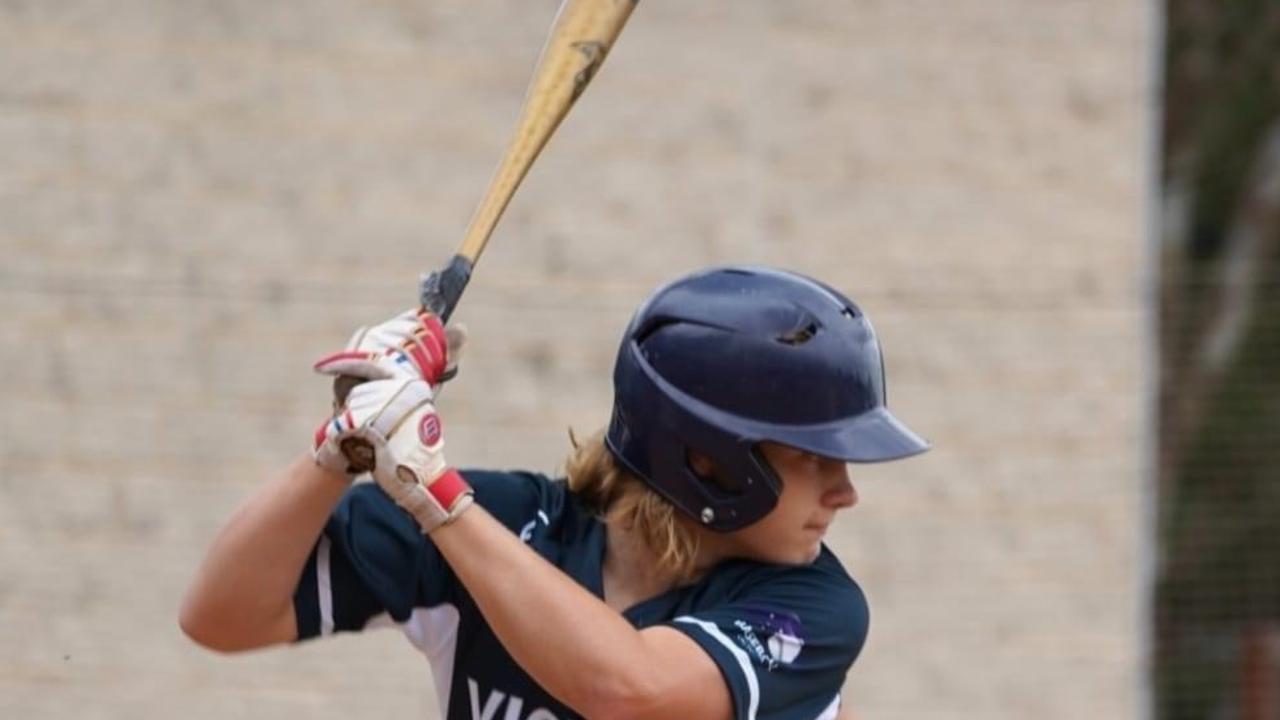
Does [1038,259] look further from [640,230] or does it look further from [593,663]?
[593,663]

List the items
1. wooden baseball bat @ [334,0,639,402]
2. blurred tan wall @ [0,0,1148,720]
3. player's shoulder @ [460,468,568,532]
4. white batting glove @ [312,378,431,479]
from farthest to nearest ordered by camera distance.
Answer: blurred tan wall @ [0,0,1148,720]
wooden baseball bat @ [334,0,639,402]
player's shoulder @ [460,468,568,532]
white batting glove @ [312,378,431,479]

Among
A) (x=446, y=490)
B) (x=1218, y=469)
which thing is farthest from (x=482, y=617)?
(x=1218, y=469)

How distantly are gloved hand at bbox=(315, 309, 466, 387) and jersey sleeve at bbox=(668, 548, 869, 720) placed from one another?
451 mm

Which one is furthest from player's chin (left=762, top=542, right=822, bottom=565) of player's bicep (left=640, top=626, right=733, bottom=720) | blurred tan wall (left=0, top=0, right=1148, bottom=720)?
blurred tan wall (left=0, top=0, right=1148, bottom=720)

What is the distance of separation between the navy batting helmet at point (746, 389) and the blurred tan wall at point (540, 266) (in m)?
4.52

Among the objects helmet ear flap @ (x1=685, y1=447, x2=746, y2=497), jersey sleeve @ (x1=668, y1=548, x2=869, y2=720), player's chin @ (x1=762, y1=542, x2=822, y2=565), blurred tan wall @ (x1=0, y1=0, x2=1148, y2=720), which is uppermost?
helmet ear flap @ (x1=685, y1=447, x2=746, y2=497)

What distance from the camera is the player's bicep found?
9.34ft

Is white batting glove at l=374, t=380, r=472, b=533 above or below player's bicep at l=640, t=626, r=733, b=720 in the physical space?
above

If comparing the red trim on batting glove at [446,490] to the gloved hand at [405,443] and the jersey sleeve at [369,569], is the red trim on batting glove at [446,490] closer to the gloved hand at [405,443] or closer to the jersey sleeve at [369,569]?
the gloved hand at [405,443]

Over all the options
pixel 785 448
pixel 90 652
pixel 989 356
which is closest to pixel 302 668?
pixel 90 652

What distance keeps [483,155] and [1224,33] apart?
8.19 meters

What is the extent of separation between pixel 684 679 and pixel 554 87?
975 millimetres

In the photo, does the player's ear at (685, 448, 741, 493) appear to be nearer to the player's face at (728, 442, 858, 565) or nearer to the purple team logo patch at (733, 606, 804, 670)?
the player's face at (728, 442, 858, 565)

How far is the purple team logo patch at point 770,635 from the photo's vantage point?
2.95 m
